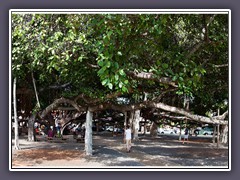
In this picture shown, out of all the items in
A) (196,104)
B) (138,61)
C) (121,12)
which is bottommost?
(196,104)

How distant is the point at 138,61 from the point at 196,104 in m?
7.20

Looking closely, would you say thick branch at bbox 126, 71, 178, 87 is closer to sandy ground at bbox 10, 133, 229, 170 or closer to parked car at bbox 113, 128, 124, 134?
sandy ground at bbox 10, 133, 229, 170

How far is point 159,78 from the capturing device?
209 inches

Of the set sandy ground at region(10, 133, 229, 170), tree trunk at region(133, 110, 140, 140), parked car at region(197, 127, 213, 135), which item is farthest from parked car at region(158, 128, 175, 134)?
tree trunk at region(133, 110, 140, 140)

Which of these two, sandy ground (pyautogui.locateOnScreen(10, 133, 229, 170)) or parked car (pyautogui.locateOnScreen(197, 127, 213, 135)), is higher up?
sandy ground (pyautogui.locateOnScreen(10, 133, 229, 170))

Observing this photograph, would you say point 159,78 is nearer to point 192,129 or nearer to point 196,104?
Answer: point 196,104

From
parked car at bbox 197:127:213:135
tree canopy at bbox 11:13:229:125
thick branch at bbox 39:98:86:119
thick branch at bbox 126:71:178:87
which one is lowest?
parked car at bbox 197:127:213:135

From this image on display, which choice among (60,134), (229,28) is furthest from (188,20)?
(60,134)

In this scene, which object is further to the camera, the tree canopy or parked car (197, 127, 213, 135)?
parked car (197, 127, 213, 135)

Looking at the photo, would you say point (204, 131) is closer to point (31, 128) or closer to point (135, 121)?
point (135, 121)

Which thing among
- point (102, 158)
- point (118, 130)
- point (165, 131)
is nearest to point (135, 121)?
point (118, 130)

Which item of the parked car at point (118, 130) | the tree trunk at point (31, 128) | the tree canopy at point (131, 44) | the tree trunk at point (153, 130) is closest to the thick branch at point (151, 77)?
the tree canopy at point (131, 44)
